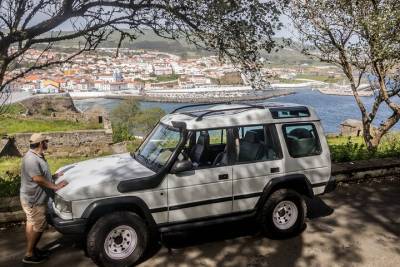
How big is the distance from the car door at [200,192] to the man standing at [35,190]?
1.62 metres

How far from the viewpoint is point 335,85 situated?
18888 centimetres

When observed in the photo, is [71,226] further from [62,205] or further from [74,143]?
[74,143]

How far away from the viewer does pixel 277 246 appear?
21.1 feet

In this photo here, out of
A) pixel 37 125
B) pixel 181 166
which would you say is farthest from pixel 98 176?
pixel 37 125

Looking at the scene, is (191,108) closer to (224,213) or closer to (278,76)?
(224,213)

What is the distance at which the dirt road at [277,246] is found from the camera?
594 centimetres

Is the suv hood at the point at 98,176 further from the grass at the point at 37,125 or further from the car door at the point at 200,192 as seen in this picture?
the grass at the point at 37,125

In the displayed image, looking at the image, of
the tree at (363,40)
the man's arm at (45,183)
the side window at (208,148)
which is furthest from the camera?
the tree at (363,40)

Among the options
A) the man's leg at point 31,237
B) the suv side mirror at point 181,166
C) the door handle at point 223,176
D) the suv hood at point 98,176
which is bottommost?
the man's leg at point 31,237

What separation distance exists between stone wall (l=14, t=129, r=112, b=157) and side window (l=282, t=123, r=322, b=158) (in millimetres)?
26025

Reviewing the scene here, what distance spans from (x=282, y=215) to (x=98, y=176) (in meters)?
3.17

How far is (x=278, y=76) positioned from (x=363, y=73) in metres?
6.22

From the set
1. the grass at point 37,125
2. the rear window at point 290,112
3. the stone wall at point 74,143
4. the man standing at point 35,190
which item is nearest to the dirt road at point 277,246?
the man standing at point 35,190

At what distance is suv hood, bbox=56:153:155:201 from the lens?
5.46 meters
